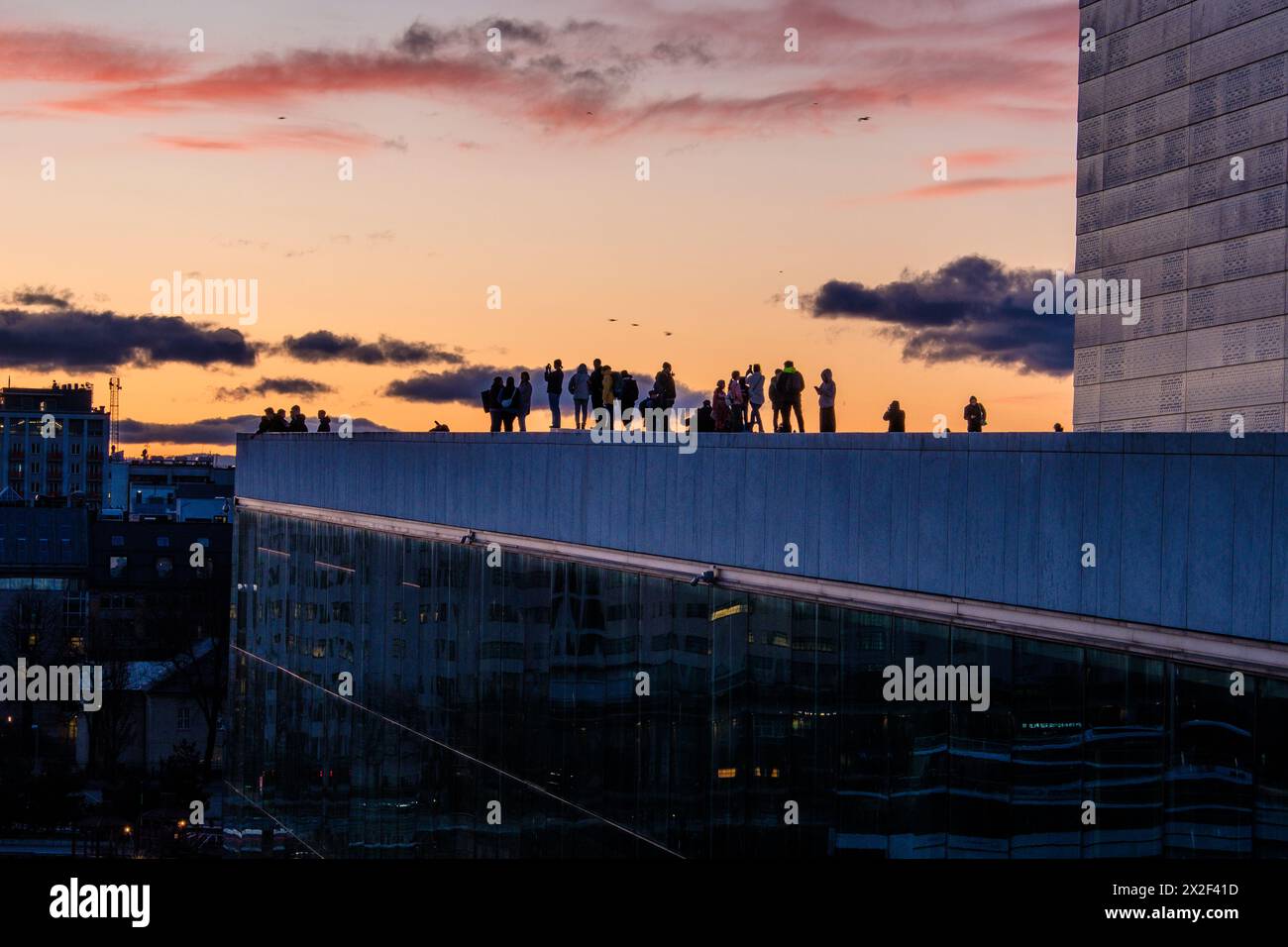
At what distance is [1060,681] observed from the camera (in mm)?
13859

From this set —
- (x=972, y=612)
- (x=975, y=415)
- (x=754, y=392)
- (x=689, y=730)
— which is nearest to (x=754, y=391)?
(x=754, y=392)

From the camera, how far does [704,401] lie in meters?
28.6

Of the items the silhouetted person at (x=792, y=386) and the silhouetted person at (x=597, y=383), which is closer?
the silhouetted person at (x=792, y=386)

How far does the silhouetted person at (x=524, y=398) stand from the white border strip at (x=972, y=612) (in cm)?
530

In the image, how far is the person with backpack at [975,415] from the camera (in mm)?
24406

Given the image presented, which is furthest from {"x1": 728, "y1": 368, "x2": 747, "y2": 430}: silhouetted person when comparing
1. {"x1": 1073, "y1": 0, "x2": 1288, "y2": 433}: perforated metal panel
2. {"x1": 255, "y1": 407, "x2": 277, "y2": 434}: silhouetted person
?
{"x1": 255, "y1": 407, "x2": 277, "y2": 434}: silhouetted person

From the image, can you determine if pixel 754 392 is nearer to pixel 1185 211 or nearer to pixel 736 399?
pixel 736 399

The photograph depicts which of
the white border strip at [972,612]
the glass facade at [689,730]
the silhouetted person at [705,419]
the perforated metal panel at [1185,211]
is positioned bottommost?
the glass facade at [689,730]

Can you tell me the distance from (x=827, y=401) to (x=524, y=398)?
6765 millimetres

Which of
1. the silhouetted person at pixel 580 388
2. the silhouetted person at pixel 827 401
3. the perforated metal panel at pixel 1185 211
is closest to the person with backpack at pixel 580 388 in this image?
the silhouetted person at pixel 580 388

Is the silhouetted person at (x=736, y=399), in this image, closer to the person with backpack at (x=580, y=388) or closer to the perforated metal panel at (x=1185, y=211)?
the person with backpack at (x=580, y=388)

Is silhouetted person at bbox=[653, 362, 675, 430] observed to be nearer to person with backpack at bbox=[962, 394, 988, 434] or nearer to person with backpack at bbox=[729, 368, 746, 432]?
person with backpack at bbox=[729, 368, 746, 432]

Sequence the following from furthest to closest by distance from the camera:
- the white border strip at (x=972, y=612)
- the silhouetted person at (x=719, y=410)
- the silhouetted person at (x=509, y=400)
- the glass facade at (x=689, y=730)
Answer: the silhouetted person at (x=509, y=400), the silhouetted person at (x=719, y=410), the glass facade at (x=689, y=730), the white border strip at (x=972, y=612)
